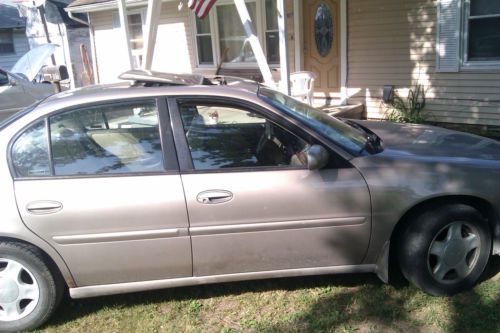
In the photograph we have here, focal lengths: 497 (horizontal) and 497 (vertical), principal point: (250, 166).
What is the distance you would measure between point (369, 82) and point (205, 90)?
685cm

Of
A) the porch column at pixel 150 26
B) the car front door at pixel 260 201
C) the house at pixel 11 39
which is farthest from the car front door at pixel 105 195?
the house at pixel 11 39

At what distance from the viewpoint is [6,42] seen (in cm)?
2798

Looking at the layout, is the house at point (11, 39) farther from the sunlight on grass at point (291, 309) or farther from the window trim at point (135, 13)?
the sunlight on grass at point (291, 309)

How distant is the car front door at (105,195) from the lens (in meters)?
3.10

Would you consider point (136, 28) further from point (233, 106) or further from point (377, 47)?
point (233, 106)

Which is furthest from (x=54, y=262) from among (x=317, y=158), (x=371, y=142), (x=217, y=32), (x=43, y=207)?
(x=217, y=32)

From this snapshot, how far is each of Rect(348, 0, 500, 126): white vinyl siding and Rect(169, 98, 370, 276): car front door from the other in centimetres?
603

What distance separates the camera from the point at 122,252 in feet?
10.4

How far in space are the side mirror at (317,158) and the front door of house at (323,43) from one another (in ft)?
23.9

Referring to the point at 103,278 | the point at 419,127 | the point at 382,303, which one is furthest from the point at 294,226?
the point at 419,127

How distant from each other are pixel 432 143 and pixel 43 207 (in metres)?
2.74

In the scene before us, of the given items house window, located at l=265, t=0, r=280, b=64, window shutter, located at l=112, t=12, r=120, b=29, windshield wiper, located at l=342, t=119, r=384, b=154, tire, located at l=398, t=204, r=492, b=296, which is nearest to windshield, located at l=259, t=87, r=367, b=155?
windshield wiper, located at l=342, t=119, r=384, b=154

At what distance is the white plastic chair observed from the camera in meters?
9.66

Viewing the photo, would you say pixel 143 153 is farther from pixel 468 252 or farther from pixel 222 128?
pixel 468 252
